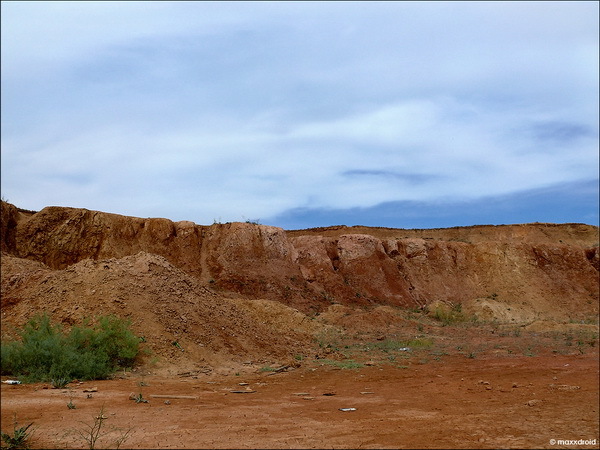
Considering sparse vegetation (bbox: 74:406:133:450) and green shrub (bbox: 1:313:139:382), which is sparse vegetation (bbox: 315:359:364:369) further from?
sparse vegetation (bbox: 74:406:133:450)

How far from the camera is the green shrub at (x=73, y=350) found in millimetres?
9898

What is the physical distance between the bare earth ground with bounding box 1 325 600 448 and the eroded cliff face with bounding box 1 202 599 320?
16.9 meters

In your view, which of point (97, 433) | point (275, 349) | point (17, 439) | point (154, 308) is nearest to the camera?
point (17, 439)

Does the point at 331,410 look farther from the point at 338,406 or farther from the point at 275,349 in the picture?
the point at 275,349

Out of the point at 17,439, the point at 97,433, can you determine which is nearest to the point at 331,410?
the point at 97,433

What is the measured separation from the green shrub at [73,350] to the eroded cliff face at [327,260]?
16.9 m

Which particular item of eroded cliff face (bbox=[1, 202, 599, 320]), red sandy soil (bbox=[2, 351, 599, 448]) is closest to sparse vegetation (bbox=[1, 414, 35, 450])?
red sandy soil (bbox=[2, 351, 599, 448])

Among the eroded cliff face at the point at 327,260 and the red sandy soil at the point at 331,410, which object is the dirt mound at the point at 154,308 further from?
the eroded cliff face at the point at 327,260

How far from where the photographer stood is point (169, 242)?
108 feet

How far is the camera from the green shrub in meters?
9.90

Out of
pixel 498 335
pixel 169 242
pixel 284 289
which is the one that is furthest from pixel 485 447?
pixel 169 242

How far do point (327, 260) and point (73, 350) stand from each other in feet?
88.1

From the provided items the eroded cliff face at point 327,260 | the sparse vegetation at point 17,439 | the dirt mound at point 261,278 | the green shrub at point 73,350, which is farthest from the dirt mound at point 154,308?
the eroded cliff face at point 327,260

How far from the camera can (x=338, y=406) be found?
9.06m
